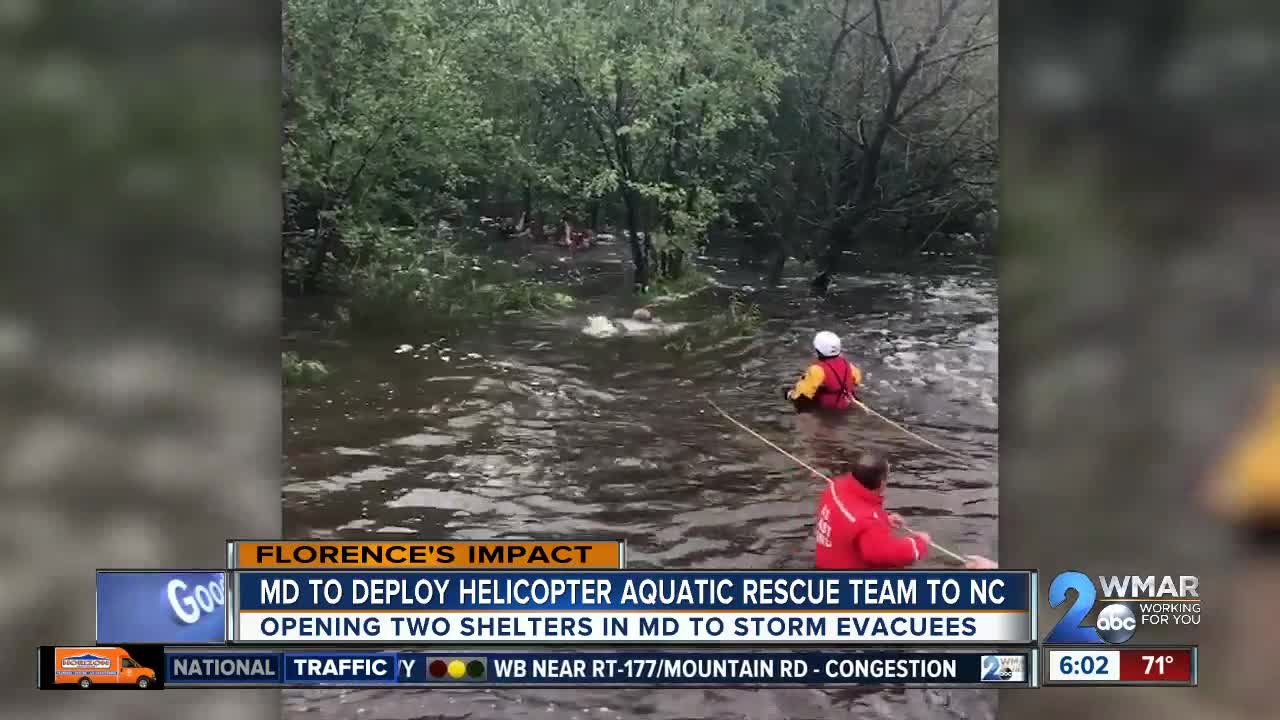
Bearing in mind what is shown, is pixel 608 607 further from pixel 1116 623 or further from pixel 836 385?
pixel 1116 623

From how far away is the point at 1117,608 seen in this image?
329 centimetres

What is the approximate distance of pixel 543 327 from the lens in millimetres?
3674

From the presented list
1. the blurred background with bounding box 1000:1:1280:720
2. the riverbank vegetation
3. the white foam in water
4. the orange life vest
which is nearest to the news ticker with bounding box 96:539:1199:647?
the blurred background with bounding box 1000:1:1280:720

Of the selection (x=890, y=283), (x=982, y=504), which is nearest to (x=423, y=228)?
(x=890, y=283)

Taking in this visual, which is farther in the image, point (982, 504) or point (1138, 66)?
point (982, 504)

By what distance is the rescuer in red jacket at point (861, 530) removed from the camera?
3361 mm

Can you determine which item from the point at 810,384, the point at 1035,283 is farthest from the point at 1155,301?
the point at 810,384

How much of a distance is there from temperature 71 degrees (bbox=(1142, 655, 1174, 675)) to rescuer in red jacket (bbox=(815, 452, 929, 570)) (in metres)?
0.81

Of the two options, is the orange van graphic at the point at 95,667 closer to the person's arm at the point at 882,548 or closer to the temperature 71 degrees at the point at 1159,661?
the person's arm at the point at 882,548

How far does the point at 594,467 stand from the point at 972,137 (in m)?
1.90

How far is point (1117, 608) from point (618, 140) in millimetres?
2518

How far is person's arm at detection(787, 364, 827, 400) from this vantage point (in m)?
3.59

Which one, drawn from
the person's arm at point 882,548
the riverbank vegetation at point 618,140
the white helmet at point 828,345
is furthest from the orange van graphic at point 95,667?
the white helmet at point 828,345

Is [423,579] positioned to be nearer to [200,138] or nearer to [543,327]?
[543,327]
